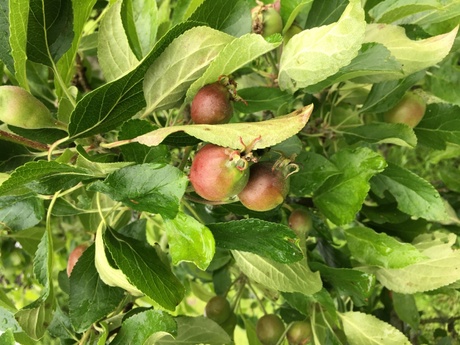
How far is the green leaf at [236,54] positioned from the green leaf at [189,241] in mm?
145

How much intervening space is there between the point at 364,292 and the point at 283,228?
0.71 ft

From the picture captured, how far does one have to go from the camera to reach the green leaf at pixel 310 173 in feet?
2.27

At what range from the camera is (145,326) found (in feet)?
2.06

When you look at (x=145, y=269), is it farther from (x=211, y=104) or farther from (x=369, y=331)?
(x=369, y=331)

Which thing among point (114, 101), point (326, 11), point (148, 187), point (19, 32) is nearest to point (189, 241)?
point (148, 187)

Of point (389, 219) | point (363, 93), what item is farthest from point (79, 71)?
point (389, 219)

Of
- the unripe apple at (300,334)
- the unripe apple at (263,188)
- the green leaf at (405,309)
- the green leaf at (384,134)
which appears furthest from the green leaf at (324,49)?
the green leaf at (405,309)

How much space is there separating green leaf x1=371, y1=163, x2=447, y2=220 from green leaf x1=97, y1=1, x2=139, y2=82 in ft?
1.44

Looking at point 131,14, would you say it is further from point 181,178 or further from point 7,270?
point 7,270

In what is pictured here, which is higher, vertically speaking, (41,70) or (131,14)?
(131,14)

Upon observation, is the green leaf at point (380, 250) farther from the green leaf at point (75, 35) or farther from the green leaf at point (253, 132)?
the green leaf at point (75, 35)

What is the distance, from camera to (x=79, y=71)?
3.52 ft

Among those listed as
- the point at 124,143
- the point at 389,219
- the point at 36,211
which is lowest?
the point at 389,219

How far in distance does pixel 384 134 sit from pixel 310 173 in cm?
15
